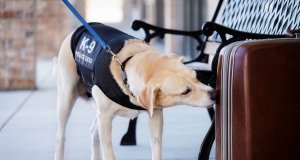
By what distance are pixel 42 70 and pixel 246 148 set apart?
8.52 m

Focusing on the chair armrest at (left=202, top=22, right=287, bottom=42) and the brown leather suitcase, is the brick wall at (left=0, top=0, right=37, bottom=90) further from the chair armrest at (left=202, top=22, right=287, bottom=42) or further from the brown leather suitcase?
the brown leather suitcase

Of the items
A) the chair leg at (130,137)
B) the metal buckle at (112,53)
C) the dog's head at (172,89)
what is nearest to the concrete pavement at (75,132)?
the chair leg at (130,137)

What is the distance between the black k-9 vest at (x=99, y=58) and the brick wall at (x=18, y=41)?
4.55 m

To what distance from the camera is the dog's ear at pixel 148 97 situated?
2.93 m

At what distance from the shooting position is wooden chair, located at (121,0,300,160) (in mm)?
3713

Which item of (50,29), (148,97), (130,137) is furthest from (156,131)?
(50,29)

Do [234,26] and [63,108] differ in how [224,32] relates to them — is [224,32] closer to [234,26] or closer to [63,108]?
[63,108]

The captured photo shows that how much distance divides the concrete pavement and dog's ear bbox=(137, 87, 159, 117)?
1.50 metres

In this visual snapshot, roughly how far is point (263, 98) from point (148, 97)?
0.55 m

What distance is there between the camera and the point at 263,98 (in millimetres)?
2967

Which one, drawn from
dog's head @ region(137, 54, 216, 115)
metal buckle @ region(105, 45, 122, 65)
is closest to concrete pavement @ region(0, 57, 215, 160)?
metal buckle @ region(105, 45, 122, 65)

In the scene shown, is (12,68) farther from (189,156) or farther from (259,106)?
(259,106)

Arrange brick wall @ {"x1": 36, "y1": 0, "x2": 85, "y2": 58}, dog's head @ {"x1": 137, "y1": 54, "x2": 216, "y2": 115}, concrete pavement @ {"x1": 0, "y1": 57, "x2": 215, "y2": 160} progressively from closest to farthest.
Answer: dog's head @ {"x1": 137, "y1": 54, "x2": 216, "y2": 115} → concrete pavement @ {"x1": 0, "y1": 57, "x2": 215, "y2": 160} → brick wall @ {"x1": 36, "y1": 0, "x2": 85, "y2": 58}

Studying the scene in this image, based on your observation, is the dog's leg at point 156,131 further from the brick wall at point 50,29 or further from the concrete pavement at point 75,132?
the brick wall at point 50,29
